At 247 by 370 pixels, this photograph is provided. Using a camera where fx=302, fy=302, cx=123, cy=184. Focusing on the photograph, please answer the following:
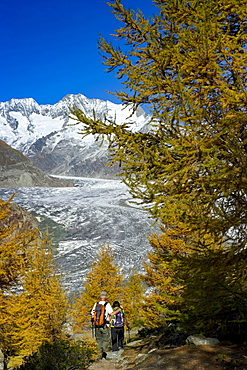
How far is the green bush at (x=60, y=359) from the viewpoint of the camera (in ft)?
18.9

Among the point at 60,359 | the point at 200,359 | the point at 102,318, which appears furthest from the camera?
the point at 102,318

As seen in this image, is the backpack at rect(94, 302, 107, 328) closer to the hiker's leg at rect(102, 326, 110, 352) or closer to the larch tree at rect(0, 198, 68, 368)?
the hiker's leg at rect(102, 326, 110, 352)

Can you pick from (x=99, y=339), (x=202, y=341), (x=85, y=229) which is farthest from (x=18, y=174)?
(x=202, y=341)

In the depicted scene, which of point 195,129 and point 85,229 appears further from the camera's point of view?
point 85,229

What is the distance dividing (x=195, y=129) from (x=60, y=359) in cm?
509

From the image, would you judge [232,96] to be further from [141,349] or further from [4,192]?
[4,192]

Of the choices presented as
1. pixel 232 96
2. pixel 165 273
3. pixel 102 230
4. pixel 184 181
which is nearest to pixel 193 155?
pixel 184 181

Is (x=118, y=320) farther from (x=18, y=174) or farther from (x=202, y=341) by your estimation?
(x=18, y=174)

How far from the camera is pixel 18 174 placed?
5162 inches

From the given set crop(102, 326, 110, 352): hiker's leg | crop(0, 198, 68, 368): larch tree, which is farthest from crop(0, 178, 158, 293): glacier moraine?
crop(102, 326, 110, 352): hiker's leg

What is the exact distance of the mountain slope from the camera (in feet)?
418

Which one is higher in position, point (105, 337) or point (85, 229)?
point (85, 229)

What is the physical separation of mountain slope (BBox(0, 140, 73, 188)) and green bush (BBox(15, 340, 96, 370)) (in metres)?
124

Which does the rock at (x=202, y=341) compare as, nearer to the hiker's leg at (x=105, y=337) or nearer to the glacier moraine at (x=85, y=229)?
the hiker's leg at (x=105, y=337)
